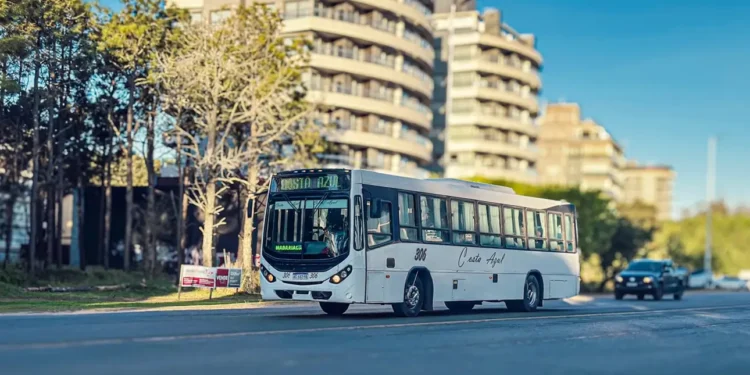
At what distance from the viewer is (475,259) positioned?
24859 mm

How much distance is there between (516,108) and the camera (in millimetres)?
97812

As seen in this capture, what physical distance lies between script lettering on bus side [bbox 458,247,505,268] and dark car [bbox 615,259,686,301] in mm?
20075

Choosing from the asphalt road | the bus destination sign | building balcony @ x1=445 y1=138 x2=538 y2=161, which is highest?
building balcony @ x1=445 y1=138 x2=538 y2=161

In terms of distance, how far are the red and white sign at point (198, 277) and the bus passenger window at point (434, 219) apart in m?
8.59

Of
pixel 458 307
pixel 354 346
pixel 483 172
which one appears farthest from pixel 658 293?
pixel 483 172

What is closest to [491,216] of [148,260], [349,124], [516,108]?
[148,260]

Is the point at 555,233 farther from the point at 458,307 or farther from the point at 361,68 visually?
the point at 361,68

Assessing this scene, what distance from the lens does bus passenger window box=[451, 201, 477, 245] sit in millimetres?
24219

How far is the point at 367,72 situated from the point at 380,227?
48.2 m

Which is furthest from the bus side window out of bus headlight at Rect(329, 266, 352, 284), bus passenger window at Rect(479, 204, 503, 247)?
bus passenger window at Rect(479, 204, 503, 247)

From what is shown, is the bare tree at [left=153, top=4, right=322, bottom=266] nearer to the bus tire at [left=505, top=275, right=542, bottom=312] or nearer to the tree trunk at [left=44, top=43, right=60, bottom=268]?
the tree trunk at [left=44, top=43, right=60, bottom=268]

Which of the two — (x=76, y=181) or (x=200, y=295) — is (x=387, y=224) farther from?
(x=76, y=181)

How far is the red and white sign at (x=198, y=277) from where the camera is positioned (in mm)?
29188

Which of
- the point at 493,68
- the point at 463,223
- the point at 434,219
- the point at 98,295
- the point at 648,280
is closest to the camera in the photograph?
the point at 434,219
